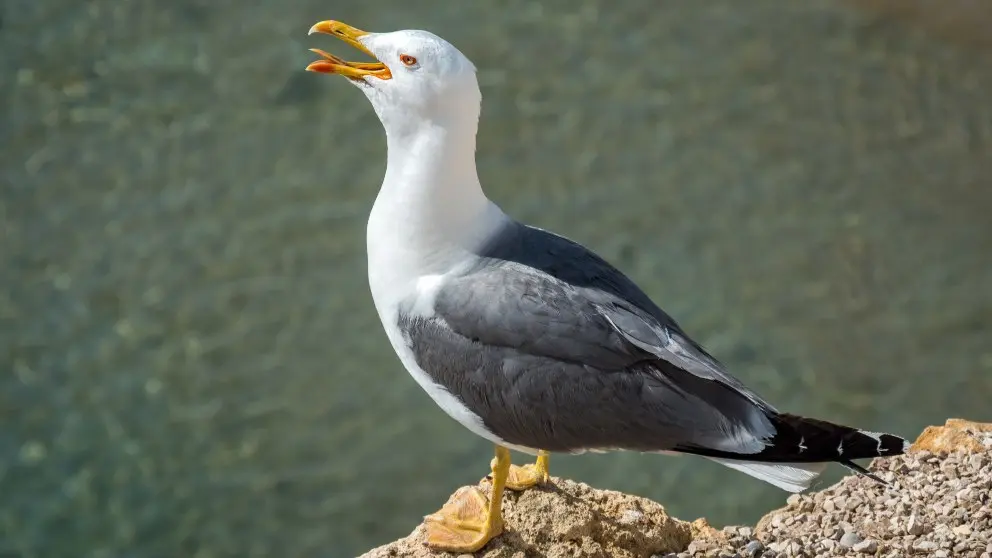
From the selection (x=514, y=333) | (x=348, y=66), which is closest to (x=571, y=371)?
(x=514, y=333)

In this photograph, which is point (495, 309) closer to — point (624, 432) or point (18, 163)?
point (624, 432)

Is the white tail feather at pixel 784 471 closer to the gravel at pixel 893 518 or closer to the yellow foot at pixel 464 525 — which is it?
the gravel at pixel 893 518

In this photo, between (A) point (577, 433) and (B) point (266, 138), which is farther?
(B) point (266, 138)

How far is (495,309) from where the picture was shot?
116 inches

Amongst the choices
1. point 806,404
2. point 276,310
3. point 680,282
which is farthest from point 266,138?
point 806,404

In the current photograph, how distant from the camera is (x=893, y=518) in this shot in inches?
132

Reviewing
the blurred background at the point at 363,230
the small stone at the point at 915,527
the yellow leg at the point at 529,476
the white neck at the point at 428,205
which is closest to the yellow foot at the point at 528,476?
the yellow leg at the point at 529,476

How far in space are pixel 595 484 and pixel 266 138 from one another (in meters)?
2.70

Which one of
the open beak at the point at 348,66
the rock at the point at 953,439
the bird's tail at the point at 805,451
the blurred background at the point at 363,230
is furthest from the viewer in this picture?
the blurred background at the point at 363,230

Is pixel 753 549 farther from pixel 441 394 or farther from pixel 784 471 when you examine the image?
pixel 441 394

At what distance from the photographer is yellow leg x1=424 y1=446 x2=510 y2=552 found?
10.3 feet

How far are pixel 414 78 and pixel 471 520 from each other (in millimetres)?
1217

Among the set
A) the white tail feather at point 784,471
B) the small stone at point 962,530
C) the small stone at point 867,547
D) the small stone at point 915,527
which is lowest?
the small stone at point 867,547

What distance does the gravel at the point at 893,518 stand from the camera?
3.22 meters
